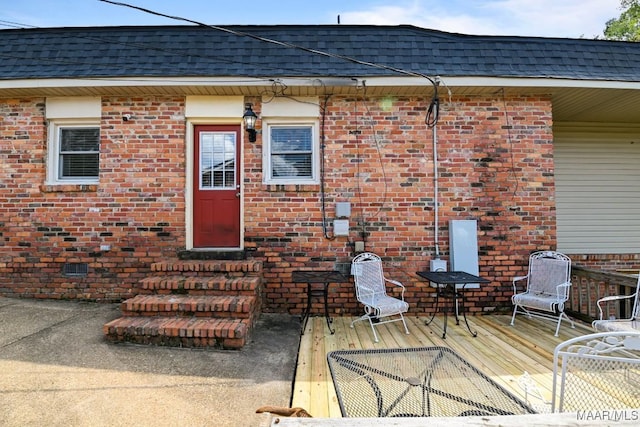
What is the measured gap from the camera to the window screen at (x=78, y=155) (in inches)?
190

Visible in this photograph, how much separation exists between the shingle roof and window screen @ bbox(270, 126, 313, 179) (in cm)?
80

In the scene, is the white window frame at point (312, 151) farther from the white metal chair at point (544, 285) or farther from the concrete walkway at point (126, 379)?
the white metal chair at point (544, 285)

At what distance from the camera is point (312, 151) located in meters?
4.75

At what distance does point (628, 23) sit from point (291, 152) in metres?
18.3

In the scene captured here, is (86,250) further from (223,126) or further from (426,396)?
(426,396)

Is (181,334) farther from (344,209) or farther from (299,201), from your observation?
(344,209)

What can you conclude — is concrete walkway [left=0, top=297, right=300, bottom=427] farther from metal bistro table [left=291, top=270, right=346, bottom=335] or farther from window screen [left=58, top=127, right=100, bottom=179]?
window screen [left=58, top=127, right=100, bottom=179]

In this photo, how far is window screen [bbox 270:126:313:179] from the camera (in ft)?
15.7

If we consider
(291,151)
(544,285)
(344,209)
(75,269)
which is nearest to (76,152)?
(75,269)

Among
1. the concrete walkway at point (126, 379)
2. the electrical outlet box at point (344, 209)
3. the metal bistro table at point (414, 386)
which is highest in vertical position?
the electrical outlet box at point (344, 209)

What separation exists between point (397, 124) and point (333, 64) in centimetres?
123

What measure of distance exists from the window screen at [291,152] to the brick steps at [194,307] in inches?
56.7

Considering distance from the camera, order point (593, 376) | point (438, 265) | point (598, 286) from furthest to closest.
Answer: point (438, 265), point (598, 286), point (593, 376)

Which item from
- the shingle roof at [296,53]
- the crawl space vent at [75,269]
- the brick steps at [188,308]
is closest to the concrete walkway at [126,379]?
the brick steps at [188,308]
